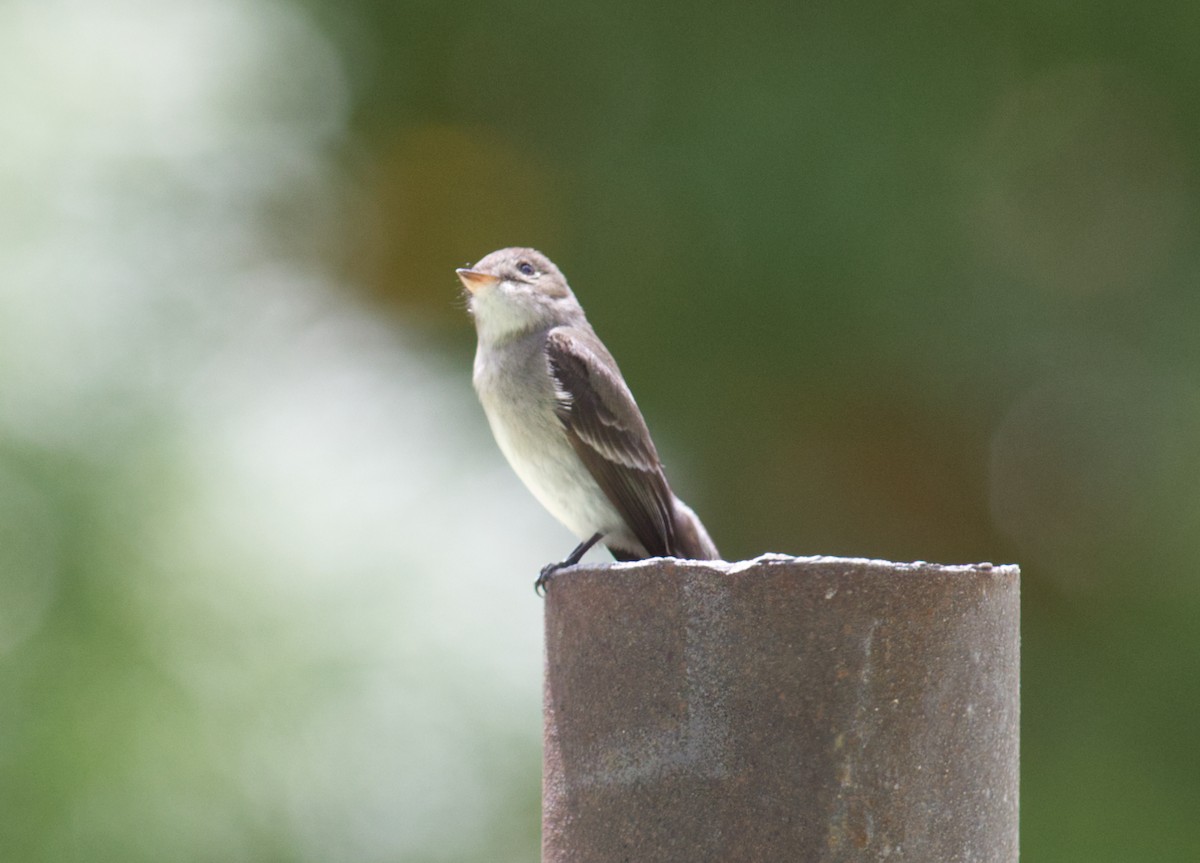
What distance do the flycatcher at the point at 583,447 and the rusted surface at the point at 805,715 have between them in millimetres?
1317

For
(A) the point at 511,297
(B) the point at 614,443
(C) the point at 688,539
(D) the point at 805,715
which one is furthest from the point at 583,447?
(D) the point at 805,715

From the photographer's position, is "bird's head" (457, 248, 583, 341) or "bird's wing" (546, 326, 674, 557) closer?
"bird's wing" (546, 326, 674, 557)

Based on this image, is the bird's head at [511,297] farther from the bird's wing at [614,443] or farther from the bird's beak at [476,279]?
the bird's wing at [614,443]

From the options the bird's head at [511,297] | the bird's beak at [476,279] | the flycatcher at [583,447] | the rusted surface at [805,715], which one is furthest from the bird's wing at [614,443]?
the rusted surface at [805,715]

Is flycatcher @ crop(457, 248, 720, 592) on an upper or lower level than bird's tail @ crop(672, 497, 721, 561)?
upper

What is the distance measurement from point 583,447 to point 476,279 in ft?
2.31

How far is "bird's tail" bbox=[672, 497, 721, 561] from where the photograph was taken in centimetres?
387

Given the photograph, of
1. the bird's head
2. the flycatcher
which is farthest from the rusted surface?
the bird's head

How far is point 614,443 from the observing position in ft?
12.8

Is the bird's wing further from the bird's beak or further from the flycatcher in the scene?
the bird's beak

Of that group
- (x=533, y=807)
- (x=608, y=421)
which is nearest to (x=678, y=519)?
(x=608, y=421)

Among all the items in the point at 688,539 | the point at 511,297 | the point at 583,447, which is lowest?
the point at 688,539

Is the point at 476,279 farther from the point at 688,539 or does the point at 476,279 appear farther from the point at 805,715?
the point at 805,715

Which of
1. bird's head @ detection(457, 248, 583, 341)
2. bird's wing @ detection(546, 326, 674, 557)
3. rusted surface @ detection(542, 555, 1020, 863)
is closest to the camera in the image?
rusted surface @ detection(542, 555, 1020, 863)
